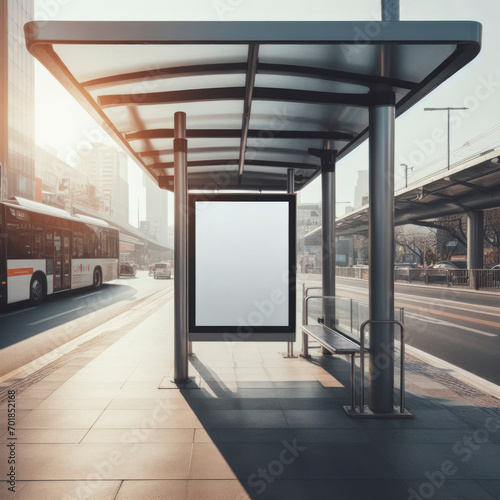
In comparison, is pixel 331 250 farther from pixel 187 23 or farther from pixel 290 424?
pixel 187 23

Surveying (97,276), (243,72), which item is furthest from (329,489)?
(97,276)

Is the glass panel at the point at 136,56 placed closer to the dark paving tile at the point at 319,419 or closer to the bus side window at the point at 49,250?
the dark paving tile at the point at 319,419

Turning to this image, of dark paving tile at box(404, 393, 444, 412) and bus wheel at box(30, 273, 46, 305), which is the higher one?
bus wheel at box(30, 273, 46, 305)

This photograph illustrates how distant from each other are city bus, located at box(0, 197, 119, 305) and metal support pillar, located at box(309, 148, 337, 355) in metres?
9.79

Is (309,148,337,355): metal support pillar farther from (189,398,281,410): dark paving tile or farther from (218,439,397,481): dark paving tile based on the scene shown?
(218,439,397,481): dark paving tile

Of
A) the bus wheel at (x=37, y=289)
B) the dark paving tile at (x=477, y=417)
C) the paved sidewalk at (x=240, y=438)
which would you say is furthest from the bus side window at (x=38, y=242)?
the dark paving tile at (x=477, y=417)

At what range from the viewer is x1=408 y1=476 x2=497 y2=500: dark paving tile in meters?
2.93

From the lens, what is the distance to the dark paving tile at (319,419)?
4184mm

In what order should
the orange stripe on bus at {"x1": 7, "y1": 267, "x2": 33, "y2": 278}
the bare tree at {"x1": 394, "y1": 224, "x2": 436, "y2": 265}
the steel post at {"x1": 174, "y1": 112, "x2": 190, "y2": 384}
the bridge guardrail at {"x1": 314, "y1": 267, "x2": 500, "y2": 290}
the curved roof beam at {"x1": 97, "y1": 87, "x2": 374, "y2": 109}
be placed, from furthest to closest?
the bare tree at {"x1": 394, "y1": 224, "x2": 436, "y2": 265}, the bridge guardrail at {"x1": 314, "y1": 267, "x2": 500, "y2": 290}, the orange stripe on bus at {"x1": 7, "y1": 267, "x2": 33, "y2": 278}, the steel post at {"x1": 174, "y1": 112, "x2": 190, "y2": 384}, the curved roof beam at {"x1": 97, "y1": 87, "x2": 374, "y2": 109}

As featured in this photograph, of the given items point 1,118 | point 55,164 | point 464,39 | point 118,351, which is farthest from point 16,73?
point 464,39

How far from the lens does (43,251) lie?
1502cm

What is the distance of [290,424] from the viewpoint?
421cm

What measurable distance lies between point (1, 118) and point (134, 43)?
6143cm

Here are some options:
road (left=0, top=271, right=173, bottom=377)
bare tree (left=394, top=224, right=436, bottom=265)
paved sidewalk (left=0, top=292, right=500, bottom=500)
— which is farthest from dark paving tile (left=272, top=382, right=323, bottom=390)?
bare tree (left=394, top=224, right=436, bottom=265)
